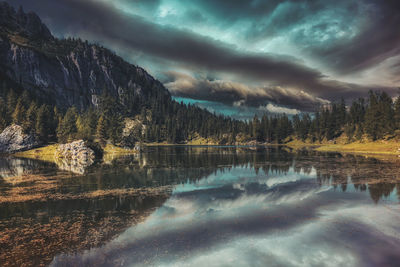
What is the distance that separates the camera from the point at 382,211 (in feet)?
66.1

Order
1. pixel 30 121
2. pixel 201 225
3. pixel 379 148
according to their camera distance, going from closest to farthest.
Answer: pixel 201 225 < pixel 379 148 < pixel 30 121

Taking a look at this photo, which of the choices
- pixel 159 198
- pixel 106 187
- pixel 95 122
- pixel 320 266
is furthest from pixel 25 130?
pixel 320 266

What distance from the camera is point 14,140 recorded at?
102 metres

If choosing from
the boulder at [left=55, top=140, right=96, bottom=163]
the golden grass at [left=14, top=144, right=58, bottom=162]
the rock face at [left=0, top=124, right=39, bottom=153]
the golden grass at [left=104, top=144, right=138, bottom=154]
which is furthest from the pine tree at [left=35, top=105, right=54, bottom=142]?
the boulder at [left=55, top=140, right=96, bottom=163]

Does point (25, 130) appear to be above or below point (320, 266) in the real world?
above

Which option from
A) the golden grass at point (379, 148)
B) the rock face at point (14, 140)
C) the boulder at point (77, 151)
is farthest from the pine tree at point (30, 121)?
the golden grass at point (379, 148)

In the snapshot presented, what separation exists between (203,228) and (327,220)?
10.2 m

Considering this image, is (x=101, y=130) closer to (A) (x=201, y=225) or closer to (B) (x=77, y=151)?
(B) (x=77, y=151)

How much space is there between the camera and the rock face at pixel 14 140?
3971 inches

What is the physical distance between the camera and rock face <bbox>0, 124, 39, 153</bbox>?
100875 millimetres

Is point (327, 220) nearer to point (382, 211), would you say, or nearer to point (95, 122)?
point (382, 211)

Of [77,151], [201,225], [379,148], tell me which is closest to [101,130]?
[77,151]

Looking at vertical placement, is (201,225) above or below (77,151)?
below

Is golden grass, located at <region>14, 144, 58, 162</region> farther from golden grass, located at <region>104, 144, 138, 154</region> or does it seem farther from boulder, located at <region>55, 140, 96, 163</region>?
golden grass, located at <region>104, 144, 138, 154</region>
